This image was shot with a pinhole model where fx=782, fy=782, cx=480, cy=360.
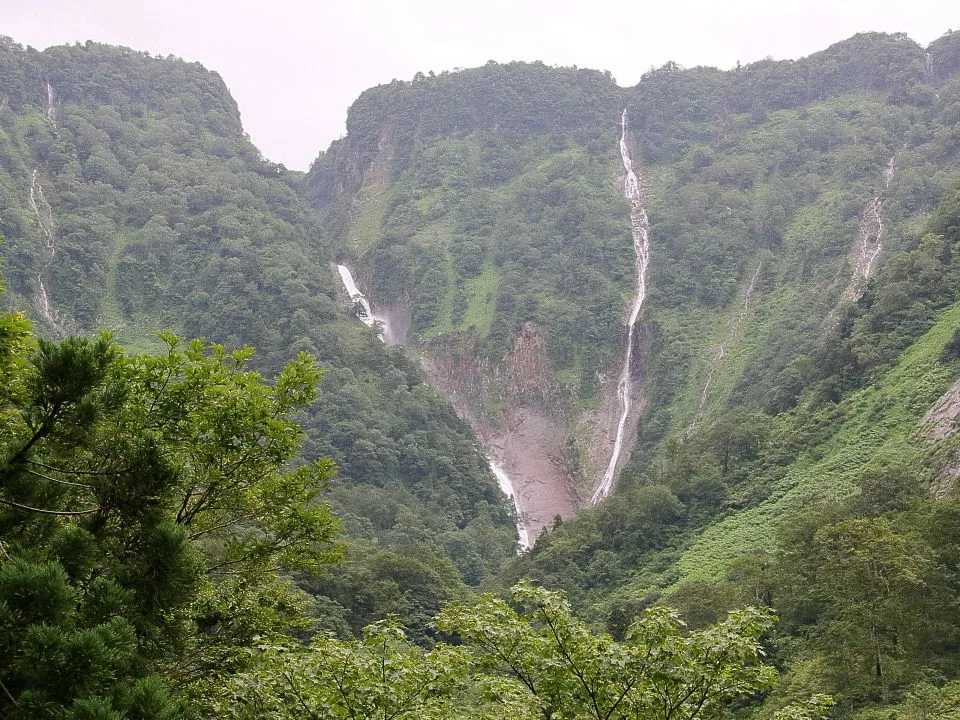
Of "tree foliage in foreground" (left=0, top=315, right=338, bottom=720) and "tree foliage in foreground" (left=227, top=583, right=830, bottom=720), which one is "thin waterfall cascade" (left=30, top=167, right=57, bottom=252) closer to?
"tree foliage in foreground" (left=0, top=315, right=338, bottom=720)

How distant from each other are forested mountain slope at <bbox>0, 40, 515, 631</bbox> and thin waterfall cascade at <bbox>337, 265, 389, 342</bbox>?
6279mm

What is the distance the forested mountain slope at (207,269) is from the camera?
47844mm

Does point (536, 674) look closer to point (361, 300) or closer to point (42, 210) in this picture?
point (42, 210)

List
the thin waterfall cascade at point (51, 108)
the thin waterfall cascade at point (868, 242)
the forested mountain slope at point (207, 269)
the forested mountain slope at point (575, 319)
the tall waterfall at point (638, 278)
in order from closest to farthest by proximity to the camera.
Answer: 1. the forested mountain slope at point (575, 319)
2. the forested mountain slope at point (207, 269)
3. the thin waterfall cascade at point (868, 242)
4. the tall waterfall at point (638, 278)
5. the thin waterfall cascade at point (51, 108)

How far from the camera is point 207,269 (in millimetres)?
60750

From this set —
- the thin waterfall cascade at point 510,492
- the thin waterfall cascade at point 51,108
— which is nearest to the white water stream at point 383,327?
the thin waterfall cascade at point 510,492

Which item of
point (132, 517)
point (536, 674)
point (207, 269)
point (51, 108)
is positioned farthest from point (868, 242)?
point (51, 108)

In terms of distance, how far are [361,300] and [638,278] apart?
2772 centimetres

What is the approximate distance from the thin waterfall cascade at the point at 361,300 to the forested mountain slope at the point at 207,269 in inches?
247

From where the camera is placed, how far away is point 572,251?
74875mm

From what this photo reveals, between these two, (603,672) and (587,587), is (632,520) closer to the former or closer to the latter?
(587,587)

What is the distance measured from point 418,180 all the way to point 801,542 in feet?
253

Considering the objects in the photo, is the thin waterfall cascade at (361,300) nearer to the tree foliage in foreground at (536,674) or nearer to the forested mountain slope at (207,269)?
the forested mountain slope at (207,269)

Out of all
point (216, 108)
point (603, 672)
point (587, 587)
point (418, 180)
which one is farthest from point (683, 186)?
point (603, 672)
